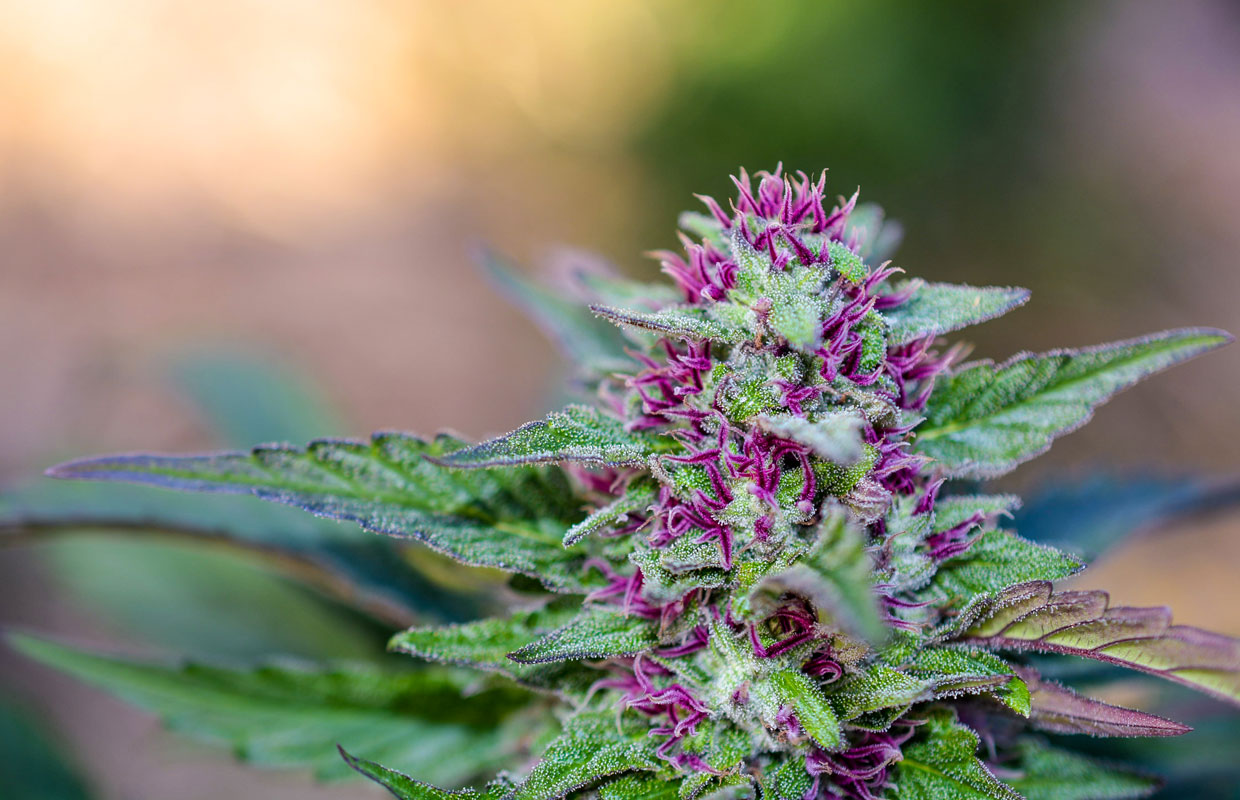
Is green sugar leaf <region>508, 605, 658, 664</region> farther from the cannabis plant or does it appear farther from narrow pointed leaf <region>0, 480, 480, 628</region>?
narrow pointed leaf <region>0, 480, 480, 628</region>

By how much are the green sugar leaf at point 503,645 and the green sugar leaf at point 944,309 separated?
0.48 m

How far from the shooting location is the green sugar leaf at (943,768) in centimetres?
86

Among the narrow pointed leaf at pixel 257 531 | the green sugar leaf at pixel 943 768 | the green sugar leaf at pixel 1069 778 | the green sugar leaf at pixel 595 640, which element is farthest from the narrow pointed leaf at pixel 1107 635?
the narrow pointed leaf at pixel 257 531

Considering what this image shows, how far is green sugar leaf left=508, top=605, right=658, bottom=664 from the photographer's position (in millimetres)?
866

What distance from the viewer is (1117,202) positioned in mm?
5367

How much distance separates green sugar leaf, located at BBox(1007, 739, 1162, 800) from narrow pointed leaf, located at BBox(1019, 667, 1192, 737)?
0.13 meters

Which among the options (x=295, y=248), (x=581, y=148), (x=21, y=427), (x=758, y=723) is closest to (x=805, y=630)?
(x=758, y=723)

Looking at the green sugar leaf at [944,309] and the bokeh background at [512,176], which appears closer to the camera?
the green sugar leaf at [944,309]

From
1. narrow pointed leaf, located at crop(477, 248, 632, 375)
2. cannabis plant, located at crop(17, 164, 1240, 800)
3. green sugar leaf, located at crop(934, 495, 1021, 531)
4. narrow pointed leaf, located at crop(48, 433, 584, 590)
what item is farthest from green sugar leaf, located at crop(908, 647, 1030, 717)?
narrow pointed leaf, located at crop(477, 248, 632, 375)

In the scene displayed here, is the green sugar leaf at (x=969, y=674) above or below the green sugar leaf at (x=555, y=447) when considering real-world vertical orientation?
below

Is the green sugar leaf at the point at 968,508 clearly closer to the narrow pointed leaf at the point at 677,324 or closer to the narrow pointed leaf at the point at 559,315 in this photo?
the narrow pointed leaf at the point at 677,324

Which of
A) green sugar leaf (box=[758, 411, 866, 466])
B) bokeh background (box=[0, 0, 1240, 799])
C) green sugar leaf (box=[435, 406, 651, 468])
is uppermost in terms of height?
bokeh background (box=[0, 0, 1240, 799])

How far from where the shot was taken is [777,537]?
2.72 feet

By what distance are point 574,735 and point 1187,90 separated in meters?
7.25
